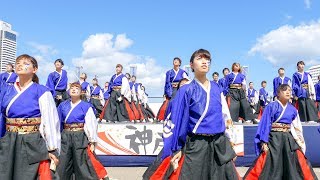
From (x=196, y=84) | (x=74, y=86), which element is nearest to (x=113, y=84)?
(x=74, y=86)

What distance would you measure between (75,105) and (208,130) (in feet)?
11.4

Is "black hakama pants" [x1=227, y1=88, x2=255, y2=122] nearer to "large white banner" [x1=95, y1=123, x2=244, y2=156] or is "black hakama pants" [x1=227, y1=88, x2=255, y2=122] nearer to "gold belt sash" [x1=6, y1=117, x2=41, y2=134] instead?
"large white banner" [x1=95, y1=123, x2=244, y2=156]

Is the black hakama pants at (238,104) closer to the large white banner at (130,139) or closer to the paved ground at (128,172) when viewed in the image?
the large white banner at (130,139)

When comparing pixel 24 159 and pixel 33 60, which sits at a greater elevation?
pixel 33 60

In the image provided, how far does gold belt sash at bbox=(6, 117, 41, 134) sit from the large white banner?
539 cm

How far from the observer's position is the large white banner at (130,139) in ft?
30.7

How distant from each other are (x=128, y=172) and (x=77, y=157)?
2.21 meters

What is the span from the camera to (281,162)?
6.08 m

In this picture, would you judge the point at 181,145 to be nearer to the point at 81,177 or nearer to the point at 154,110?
the point at 81,177

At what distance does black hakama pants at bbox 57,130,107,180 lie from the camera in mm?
6641

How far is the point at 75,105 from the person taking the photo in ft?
22.4

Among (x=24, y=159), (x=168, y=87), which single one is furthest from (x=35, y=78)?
(x=168, y=87)

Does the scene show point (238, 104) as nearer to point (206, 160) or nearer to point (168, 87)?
point (168, 87)

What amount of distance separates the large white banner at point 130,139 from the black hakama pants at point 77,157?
2622 millimetres
